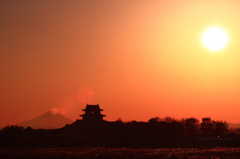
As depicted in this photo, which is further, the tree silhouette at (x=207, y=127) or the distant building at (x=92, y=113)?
the distant building at (x=92, y=113)

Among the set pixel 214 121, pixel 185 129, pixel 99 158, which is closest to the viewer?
pixel 99 158

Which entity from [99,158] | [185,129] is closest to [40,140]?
[99,158]

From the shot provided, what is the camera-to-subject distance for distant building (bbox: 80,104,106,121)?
262 feet

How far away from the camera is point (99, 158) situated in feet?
122

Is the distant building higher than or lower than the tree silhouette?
higher

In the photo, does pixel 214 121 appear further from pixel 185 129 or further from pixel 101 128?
pixel 101 128

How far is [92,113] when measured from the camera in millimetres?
80188

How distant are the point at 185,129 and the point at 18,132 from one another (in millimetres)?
38272

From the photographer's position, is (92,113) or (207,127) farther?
(207,127)

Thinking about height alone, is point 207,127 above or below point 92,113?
below

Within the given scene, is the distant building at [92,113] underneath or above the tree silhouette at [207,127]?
above

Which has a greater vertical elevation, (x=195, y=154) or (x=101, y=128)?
(x=101, y=128)

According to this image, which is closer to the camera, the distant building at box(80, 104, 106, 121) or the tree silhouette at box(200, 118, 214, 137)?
the tree silhouette at box(200, 118, 214, 137)

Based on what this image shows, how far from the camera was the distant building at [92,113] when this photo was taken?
79.8 meters
